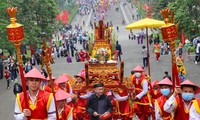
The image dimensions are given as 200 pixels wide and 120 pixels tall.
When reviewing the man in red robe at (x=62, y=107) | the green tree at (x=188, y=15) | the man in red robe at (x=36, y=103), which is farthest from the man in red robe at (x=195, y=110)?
the green tree at (x=188, y=15)

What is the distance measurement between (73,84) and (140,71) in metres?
1.96

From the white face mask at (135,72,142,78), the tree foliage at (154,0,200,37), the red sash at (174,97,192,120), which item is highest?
the tree foliage at (154,0,200,37)

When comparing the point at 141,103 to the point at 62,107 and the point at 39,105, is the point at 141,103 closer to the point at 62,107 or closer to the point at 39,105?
the point at 62,107

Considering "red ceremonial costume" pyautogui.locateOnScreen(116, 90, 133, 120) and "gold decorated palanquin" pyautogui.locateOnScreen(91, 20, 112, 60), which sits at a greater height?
"gold decorated palanquin" pyautogui.locateOnScreen(91, 20, 112, 60)

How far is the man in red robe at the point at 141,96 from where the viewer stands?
11.6m

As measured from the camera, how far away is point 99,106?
888cm

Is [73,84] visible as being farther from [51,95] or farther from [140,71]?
[51,95]

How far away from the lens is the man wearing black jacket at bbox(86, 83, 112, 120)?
8.80 m

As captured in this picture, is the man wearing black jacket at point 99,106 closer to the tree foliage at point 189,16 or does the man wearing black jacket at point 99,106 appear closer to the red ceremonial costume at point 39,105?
the red ceremonial costume at point 39,105

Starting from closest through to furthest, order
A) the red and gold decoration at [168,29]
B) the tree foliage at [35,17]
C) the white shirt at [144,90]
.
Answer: the red and gold decoration at [168,29] → the white shirt at [144,90] → the tree foliage at [35,17]

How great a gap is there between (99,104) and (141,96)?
2.91 metres

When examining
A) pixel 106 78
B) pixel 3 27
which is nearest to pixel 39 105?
pixel 106 78

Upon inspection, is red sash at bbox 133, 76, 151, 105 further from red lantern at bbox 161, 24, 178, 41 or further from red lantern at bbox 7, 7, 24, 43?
red lantern at bbox 7, 7, 24, 43

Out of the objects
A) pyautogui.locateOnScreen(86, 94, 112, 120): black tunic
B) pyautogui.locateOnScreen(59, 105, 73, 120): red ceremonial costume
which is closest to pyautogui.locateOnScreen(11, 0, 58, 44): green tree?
pyautogui.locateOnScreen(86, 94, 112, 120): black tunic
